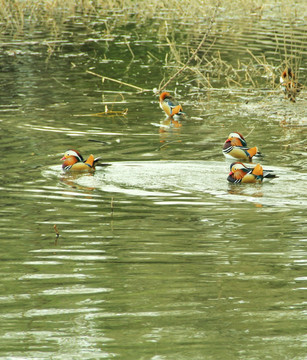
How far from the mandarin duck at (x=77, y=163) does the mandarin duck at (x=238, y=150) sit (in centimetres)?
222

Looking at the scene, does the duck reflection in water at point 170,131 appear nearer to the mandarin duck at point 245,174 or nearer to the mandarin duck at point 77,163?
the mandarin duck at point 77,163

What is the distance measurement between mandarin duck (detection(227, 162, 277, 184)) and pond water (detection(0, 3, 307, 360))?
0.41 ft

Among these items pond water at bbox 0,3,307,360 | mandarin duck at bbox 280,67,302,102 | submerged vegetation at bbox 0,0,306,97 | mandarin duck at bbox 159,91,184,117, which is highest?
submerged vegetation at bbox 0,0,306,97

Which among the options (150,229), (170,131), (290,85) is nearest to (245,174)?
(150,229)

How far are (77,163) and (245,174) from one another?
2.48 meters

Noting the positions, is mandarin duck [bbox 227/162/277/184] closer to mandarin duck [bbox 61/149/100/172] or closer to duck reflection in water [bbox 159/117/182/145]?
mandarin duck [bbox 61/149/100/172]

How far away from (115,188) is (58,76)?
36.9 feet

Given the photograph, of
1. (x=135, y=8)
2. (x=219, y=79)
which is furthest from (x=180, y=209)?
(x=135, y=8)

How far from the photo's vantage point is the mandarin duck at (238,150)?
11.3 m

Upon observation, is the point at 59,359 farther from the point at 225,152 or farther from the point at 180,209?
the point at 225,152

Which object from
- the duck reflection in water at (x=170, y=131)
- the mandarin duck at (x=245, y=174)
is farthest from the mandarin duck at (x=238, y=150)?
the duck reflection in water at (x=170, y=131)

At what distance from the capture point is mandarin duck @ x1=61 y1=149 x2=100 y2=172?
1056 centimetres

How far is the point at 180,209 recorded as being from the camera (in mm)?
8578

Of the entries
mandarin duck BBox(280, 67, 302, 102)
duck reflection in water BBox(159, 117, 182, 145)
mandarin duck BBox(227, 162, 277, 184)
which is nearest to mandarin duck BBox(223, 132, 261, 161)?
mandarin duck BBox(227, 162, 277, 184)
